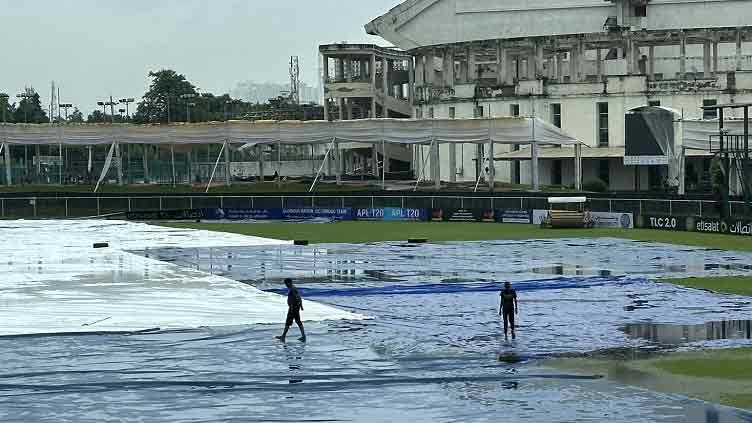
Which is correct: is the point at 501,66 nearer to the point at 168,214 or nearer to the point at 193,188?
the point at 193,188

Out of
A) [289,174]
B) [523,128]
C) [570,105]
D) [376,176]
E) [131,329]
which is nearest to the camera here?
[131,329]

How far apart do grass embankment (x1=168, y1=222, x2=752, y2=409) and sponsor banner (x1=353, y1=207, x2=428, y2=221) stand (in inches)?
112

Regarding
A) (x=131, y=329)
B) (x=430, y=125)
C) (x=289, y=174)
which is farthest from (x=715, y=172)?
(x=289, y=174)

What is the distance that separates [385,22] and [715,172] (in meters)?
59.6

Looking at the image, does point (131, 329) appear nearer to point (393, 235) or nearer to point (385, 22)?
point (393, 235)

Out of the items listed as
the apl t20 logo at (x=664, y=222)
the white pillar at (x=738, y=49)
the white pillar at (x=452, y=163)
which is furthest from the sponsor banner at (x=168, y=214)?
the white pillar at (x=738, y=49)

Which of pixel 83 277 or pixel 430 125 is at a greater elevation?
pixel 430 125

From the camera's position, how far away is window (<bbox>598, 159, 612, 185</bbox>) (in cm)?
11900

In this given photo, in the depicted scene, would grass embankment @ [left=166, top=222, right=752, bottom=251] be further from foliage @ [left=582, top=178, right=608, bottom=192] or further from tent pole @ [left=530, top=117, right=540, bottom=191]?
foliage @ [left=582, top=178, right=608, bottom=192]

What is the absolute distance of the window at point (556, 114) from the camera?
12069cm

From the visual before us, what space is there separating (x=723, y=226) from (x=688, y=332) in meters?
38.7

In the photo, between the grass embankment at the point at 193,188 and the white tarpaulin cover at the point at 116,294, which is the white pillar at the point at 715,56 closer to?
the grass embankment at the point at 193,188

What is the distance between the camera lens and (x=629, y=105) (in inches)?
4564

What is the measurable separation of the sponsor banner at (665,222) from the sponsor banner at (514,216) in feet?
33.5
